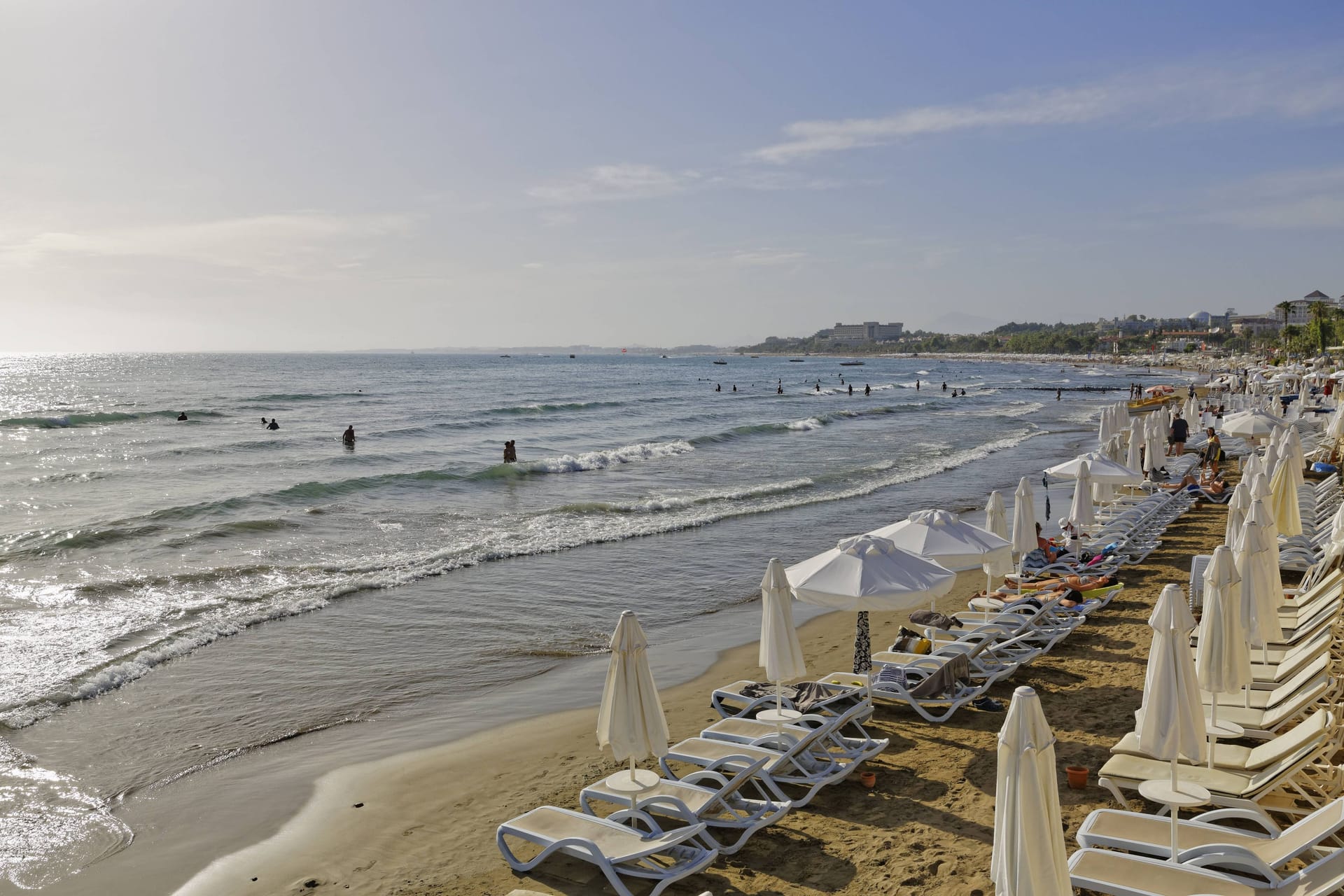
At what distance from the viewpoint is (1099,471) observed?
52.6 ft

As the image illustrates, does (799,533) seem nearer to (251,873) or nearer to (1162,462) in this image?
(1162,462)

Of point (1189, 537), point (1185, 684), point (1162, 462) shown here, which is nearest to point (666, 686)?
point (1185, 684)

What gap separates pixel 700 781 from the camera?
23.8 ft

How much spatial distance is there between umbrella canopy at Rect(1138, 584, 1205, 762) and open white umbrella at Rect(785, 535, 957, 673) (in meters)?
2.59

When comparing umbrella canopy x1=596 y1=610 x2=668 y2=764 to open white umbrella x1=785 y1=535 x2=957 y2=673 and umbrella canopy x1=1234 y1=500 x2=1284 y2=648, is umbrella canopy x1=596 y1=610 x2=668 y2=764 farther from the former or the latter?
umbrella canopy x1=1234 y1=500 x2=1284 y2=648

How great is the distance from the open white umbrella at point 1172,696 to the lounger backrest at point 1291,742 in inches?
43.6

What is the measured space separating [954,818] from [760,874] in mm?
1711

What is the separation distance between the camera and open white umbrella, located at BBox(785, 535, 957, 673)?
8.28 meters

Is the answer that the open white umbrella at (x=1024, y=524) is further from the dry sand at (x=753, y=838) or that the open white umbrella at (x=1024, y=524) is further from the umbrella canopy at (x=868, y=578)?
the umbrella canopy at (x=868, y=578)

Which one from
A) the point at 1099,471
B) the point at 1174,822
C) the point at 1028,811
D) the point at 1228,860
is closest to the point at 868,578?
the point at 1174,822

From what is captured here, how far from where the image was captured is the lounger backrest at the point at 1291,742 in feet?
20.7

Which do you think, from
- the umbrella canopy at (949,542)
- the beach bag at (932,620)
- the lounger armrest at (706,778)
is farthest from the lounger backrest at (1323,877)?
the beach bag at (932,620)

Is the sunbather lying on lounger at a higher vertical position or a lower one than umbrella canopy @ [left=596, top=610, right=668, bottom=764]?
lower

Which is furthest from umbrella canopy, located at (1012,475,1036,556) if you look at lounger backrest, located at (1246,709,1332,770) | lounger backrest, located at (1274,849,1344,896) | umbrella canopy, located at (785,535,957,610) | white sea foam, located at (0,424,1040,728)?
white sea foam, located at (0,424,1040,728)
